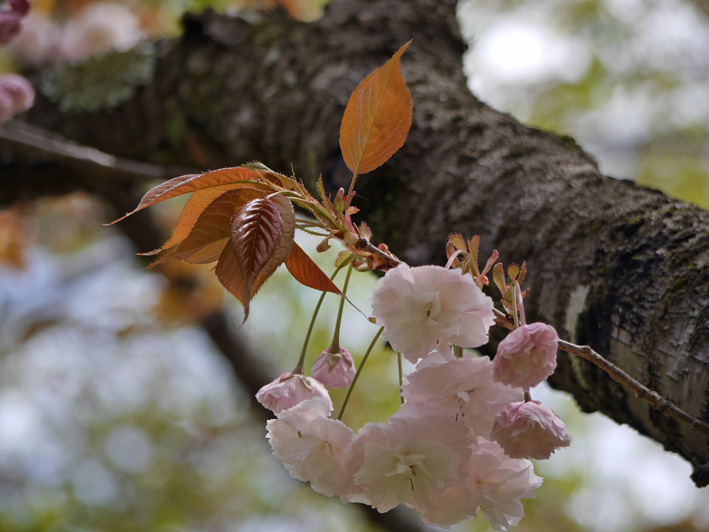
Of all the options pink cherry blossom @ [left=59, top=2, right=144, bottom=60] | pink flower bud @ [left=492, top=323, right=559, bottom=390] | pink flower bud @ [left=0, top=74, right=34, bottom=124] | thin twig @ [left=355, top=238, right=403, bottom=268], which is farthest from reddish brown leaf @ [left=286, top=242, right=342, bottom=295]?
pink cherry blossom @ [left=59, top=2, right=144, bottom=60]

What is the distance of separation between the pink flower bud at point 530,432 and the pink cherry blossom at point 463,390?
16 mm

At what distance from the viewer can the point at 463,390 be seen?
509 millimetres

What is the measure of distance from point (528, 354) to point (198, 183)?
1.01 ft

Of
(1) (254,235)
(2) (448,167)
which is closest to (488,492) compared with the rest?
(1) (254,235)

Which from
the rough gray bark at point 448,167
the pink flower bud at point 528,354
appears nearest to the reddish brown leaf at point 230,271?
the pink flower bud at point 528,354

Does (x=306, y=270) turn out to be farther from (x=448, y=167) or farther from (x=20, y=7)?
(x=20, y=7)

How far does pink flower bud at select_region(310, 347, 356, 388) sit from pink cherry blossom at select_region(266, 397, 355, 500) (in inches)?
2.9

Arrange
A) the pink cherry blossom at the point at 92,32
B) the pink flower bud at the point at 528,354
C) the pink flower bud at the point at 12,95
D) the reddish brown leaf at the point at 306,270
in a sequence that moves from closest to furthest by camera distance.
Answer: the pink flower bud at the point at 528,354, the reddish brown leaf at the point at 306,270, the pink flower bud at the point at 12,95, the pink cherry blossom at the point at 92,32

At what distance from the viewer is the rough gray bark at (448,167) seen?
0.59 m

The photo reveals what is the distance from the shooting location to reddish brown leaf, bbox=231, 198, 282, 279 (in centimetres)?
49

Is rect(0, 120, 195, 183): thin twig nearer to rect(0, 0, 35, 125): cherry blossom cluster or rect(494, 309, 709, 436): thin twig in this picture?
rect(0, 0, 35, 125): cherry blossom cluster

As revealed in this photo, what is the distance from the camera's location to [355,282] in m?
3.38

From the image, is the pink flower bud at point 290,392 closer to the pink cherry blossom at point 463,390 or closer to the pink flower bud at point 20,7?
the pink cherry blossom at point 463,390

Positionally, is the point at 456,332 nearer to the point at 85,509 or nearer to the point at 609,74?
the point at 609,74
